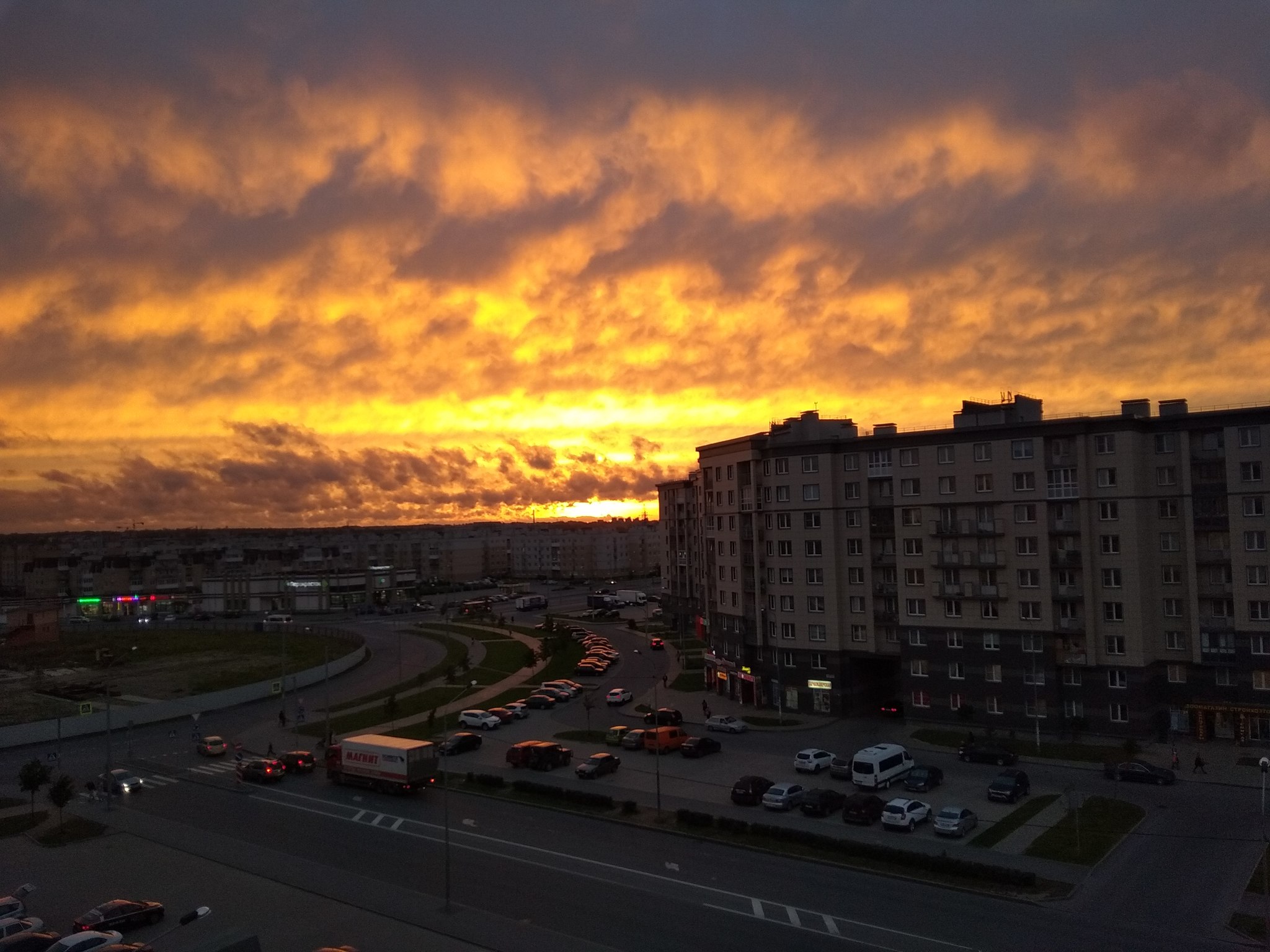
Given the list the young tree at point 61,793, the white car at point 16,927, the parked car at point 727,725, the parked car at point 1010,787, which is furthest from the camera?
the parked car at point 727,725

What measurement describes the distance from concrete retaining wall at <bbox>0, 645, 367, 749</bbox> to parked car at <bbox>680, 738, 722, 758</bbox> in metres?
31.9

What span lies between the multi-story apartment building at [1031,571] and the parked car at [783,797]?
767 inches

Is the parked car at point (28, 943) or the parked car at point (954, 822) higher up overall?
the parked car at point (28, 943)

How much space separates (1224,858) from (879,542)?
3039 cm

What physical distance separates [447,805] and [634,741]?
76.3ft

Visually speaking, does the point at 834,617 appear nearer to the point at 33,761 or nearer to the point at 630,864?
the point at 630,864

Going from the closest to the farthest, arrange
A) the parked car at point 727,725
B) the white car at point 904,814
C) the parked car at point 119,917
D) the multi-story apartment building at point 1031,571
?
the parked car at point 119,917 < the white car at point 904,814 < the multi-story apartment building at point 1031,571 < the parked car at point 727,725

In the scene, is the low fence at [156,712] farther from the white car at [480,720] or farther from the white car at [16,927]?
the white car at [16,927]

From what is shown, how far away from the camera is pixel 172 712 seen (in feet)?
236

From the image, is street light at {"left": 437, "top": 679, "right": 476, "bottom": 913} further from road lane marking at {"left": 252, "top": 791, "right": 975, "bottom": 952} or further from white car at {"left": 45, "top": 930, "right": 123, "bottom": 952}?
white car at {"left": 45, "top": 930, "right": 123, "bottom": 952}

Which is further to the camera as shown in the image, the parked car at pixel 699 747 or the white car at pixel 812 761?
the parked car at pixel 699 747

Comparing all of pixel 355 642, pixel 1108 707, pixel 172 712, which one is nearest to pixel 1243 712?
pixel 1108 707

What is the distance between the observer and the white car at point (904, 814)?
125 feet

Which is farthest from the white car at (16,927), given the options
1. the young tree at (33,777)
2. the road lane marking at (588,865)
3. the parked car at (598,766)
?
the parked car at (598,766)
